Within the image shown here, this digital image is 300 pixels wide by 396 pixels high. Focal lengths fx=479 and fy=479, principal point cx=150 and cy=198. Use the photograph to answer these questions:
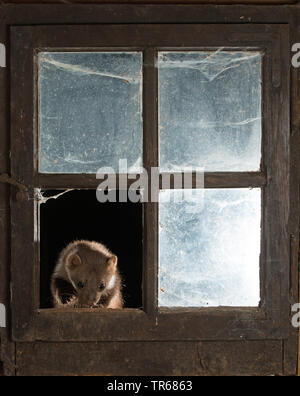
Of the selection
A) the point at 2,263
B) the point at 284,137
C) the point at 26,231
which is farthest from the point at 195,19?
the point at 2,263

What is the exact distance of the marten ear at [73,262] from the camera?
2462 mm

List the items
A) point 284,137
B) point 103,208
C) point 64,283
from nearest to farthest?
point 284,137 → point 64,283 → point 103,208

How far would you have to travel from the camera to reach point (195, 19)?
1.73m

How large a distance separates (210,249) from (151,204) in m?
0.28

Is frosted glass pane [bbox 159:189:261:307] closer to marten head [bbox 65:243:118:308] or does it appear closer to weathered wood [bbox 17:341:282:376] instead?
weathered wood [bbox 17:341:282:376]

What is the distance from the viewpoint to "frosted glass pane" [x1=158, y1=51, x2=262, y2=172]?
5.79ft

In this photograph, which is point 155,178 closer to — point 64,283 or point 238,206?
point 238,206

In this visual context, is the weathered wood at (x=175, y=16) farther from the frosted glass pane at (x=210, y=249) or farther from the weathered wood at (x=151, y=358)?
the frosted glass pane at (x=210, y=249)

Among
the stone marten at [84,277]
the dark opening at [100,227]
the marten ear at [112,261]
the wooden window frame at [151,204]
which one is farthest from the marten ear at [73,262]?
the wooden window frame at [151,204]

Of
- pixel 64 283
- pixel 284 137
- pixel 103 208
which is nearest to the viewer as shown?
pixel 284 137

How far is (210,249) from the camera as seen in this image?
178cm

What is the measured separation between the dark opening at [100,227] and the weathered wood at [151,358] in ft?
4.00

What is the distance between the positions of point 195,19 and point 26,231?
98 cm

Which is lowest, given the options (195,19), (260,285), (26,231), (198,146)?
(260,285)
